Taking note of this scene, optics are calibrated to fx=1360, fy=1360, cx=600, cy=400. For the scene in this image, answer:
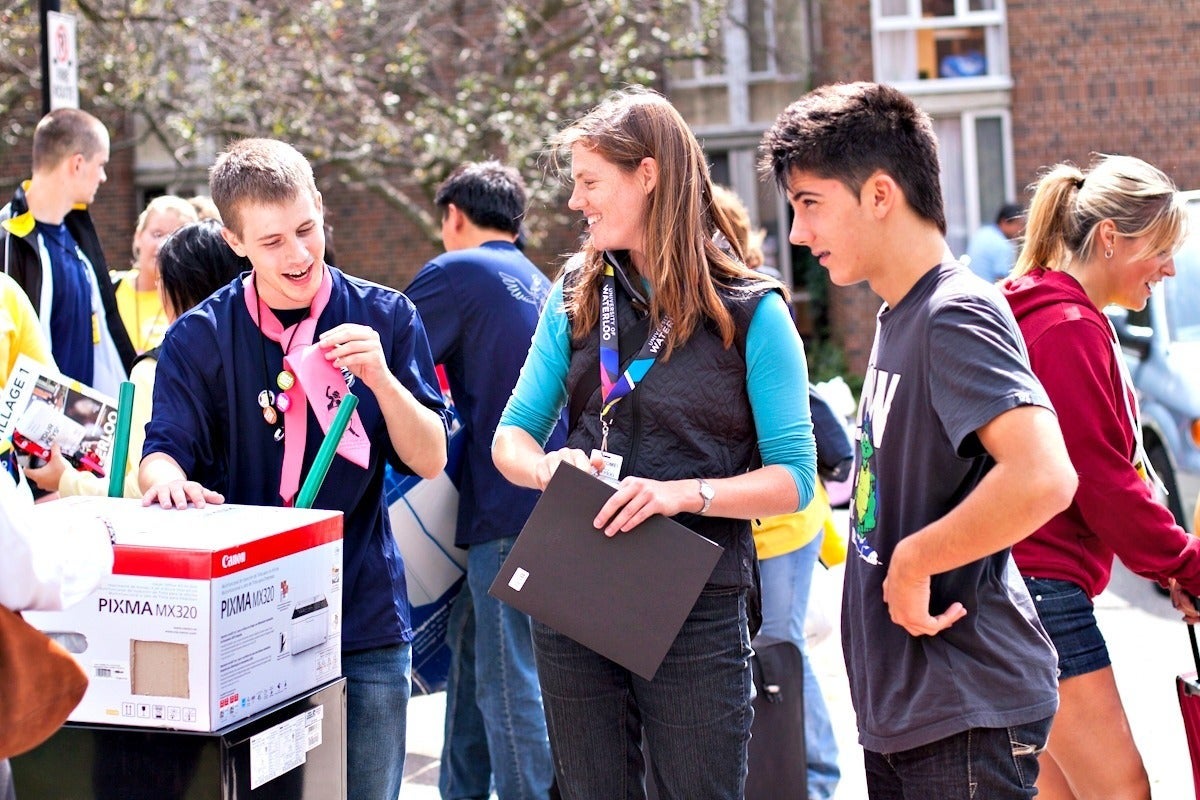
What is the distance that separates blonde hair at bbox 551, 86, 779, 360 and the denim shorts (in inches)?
39.5

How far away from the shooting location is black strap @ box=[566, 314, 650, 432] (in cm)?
279

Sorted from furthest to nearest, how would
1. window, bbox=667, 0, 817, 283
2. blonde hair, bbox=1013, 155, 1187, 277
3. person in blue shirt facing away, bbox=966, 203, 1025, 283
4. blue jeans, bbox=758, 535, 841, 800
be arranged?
window, bbox=667, 0, 817, 283
person in blue shirt facing away, bbox=966, 203, 1025, 283
blue jeans, bbox=758, 535, 841, 800
blonde hair, bbox=1013, 155, 1187, 277

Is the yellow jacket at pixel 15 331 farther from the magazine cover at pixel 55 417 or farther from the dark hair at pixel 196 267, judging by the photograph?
the dark hair at pixel 196 267

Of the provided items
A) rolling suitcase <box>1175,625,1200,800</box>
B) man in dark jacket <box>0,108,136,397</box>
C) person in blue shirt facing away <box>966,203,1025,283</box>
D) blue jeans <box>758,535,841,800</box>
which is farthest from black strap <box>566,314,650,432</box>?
person in blue shirt facing away <box>966,203,1025,283</box>

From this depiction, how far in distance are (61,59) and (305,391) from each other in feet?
17.4

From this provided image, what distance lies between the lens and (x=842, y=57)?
17.2 metres

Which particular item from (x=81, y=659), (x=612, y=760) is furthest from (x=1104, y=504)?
(x=81, y=659)

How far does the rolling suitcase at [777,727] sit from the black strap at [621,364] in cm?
161

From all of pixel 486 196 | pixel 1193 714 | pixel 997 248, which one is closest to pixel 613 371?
pixel 1193 714

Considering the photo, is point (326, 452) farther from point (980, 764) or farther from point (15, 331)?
point (15, 331)

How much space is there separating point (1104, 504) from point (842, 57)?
49.6 ft

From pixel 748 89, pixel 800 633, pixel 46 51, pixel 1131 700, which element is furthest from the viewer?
pixel 748 89

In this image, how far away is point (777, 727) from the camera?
4.20 meters

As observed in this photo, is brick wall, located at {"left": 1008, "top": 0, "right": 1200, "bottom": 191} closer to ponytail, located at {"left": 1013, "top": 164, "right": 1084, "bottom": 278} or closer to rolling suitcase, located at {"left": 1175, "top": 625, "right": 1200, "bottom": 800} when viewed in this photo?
ponytail, located at {"left": 1013, "top": 164, "right": 1084, "bottom": 278}
